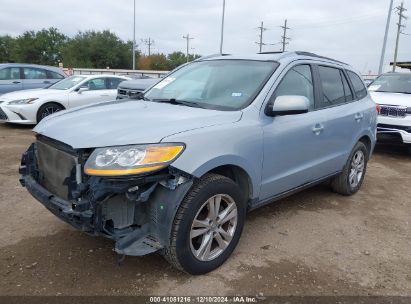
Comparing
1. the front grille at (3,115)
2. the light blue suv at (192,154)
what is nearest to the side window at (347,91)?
the light blue suv at (192,154)

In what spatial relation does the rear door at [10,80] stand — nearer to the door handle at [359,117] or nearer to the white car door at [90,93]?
the white car door at [90,93]

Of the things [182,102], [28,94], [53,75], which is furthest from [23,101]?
[182,102]

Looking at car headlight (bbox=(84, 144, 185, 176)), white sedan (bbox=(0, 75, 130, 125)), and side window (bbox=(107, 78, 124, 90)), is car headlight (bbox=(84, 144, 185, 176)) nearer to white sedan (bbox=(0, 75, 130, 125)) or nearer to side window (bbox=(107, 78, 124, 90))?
white sedan (bbox=(0, 75, 130, 125))

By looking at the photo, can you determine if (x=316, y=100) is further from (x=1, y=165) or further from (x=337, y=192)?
(x=1, y=165)

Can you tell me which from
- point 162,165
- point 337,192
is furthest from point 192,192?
point 337,192

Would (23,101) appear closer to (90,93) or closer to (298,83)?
(90,93)

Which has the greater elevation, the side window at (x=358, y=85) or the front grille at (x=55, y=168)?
the side window at (x=358, y=85)

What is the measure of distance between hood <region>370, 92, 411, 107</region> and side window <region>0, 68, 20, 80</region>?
31.4ft

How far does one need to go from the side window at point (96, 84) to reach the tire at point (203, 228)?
26.5ft

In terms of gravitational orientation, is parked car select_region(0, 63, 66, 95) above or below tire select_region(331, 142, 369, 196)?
above

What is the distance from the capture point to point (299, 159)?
156 inches

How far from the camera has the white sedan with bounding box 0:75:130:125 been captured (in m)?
9.31

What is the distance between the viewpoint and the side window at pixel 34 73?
1155 cm

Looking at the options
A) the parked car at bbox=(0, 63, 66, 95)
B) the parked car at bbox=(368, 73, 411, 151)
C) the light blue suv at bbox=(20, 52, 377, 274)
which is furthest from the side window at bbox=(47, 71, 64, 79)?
the parked car at bbox=(368, 73, 411, 151)
